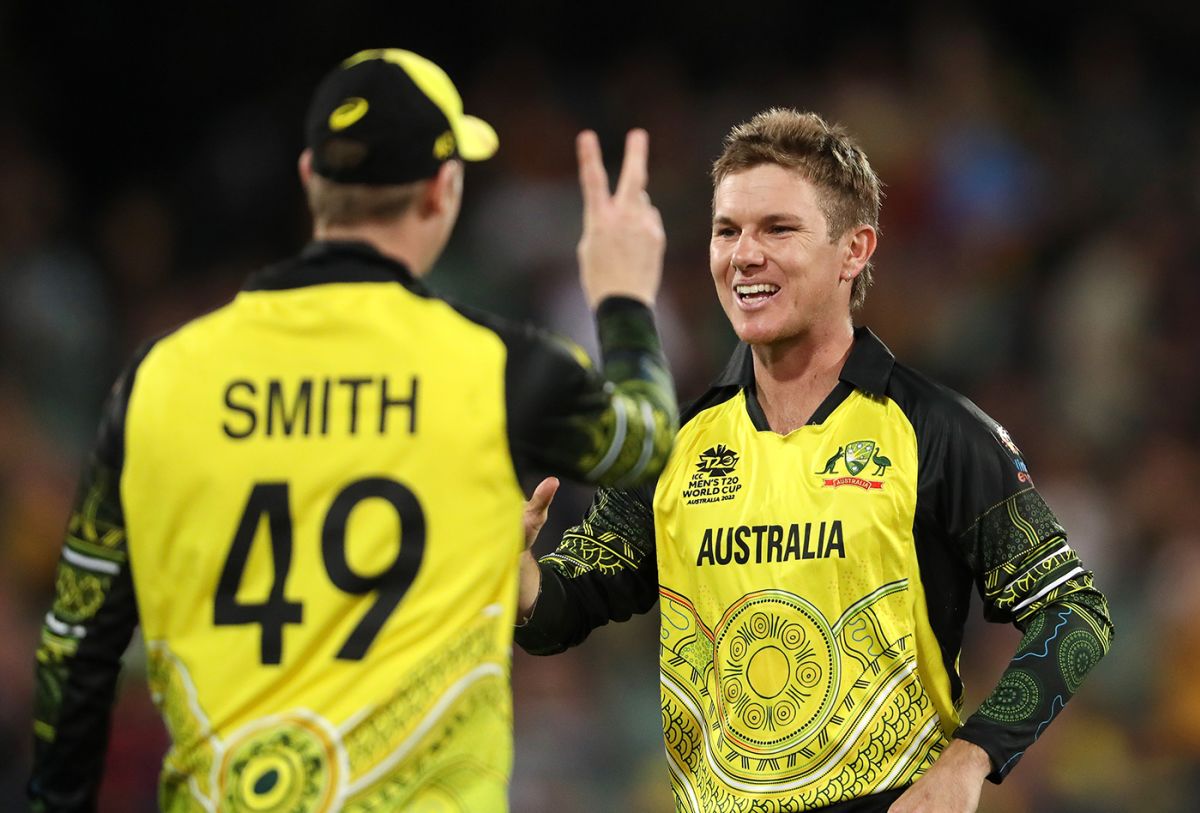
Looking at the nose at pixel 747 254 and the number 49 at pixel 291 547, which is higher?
Result: the nose at pixel 747 254

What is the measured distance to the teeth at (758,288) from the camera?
467 centimetres

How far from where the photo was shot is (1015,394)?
33.3ft

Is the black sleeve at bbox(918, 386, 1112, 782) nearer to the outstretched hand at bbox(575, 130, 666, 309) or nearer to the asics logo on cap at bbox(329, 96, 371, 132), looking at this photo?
the outstretched hand at bbox(575, 130, 666, 309)

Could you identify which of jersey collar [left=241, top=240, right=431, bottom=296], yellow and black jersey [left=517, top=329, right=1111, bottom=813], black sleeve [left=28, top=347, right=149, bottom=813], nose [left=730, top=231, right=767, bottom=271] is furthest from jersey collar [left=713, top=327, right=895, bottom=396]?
black sleeve [left=28, top=347, right=149, bottom=813]

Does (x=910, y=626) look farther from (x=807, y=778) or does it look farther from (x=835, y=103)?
(x=835, y=103)

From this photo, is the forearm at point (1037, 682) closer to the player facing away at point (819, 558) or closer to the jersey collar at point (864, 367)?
the player facing away at point (819, 558)

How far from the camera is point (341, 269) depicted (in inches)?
134

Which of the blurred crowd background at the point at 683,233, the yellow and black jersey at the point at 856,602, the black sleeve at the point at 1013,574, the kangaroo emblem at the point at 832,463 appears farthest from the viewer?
the blurred crowd background at the point at 683,233

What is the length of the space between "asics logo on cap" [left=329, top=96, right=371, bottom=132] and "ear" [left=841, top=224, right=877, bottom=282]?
5.90ft

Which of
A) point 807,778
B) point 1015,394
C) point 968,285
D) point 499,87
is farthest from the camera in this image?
point 499,87

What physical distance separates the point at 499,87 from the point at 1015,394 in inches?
165

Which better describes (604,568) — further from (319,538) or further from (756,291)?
(319,538)

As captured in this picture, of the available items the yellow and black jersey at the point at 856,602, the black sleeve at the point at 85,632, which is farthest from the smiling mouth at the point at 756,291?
the black sleeve at the point at 85,632

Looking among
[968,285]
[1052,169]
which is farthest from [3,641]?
[1052,169]
